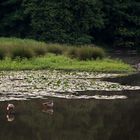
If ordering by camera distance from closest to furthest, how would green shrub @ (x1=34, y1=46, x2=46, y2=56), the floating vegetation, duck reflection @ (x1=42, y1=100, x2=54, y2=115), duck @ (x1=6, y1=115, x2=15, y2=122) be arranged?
1. duck @ (x1=6, y1=115, x2=15, y2=122)
2. duck reflection @ (x1=42, y1=100, x2=54, y2=115)
3. the floating vegetation
4. green shrub @ (x1=34, y1=46, x2=46, y2=56)

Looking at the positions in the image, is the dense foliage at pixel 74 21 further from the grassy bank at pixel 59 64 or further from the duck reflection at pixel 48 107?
the duck reflection at pixel 48 107

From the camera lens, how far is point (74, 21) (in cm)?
4956

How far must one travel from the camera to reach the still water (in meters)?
15.5

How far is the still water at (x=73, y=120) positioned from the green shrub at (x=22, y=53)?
40.2ft

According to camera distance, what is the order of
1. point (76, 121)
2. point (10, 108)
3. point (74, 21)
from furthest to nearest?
point (74, 21) → point (10, 108) → point (76, 121)

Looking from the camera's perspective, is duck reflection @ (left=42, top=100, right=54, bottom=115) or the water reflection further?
duck reflection @ (left=42, top=100, right=54, bottom=115)

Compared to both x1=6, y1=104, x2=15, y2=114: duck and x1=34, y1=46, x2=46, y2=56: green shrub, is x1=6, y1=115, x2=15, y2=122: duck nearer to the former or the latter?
x1=6, y1=104, x2=15, y2=114: duck

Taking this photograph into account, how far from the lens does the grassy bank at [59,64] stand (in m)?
31.2

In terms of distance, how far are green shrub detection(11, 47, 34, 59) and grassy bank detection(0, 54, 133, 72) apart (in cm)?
42

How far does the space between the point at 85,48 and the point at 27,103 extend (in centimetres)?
1631

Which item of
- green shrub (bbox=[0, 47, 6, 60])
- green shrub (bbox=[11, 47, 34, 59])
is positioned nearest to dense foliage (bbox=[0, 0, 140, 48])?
green shrub (bbox=[11, 47, 34, 59])

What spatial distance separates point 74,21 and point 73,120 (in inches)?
1274

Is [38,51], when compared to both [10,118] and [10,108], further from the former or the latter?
[10,118]

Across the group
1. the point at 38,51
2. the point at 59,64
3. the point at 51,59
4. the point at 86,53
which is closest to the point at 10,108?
the point at 59,64
